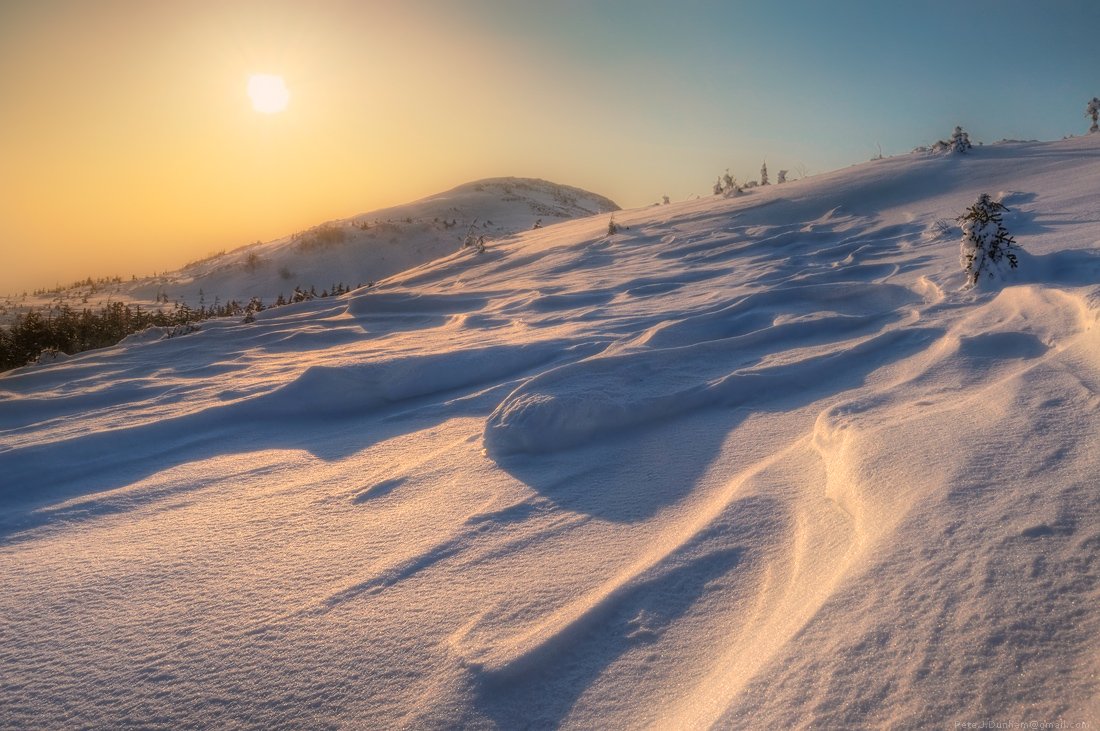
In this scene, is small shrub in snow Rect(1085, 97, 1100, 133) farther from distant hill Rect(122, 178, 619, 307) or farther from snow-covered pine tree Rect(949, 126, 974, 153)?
distant hill Rect(122, 178, 619, 307)

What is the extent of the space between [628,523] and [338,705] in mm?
868

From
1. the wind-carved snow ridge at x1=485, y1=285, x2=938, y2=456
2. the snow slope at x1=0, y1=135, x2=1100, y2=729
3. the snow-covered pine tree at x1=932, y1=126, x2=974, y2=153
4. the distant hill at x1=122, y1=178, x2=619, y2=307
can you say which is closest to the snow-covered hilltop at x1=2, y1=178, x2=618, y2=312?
the distant hill at x1=122, y1=178, x2=619, y2=307

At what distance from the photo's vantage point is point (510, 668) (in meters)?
1.29

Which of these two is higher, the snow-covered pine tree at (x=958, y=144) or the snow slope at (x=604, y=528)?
the snow-covered pine tree at (x=958, y=144)

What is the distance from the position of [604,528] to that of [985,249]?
294 cm

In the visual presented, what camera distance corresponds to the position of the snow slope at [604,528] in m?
1.16

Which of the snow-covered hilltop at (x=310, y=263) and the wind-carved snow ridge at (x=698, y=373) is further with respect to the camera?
the snow-covered hilltop at (x=310, y=263)

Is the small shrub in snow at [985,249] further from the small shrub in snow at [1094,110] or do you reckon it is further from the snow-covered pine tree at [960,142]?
the small shrub in snow at [1094,110]

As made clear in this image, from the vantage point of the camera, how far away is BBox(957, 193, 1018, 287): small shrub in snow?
3500mm

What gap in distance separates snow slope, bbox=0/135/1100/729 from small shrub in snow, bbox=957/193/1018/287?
0.11 m

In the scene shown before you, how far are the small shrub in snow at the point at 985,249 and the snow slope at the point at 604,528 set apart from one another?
Result: 0.35ft

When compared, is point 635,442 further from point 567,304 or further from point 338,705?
point 567,304

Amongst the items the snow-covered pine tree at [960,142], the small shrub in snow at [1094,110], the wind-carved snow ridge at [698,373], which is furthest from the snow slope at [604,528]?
the small shrub in snow at [1094,110]

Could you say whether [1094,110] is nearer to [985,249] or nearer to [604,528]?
[985,249]
